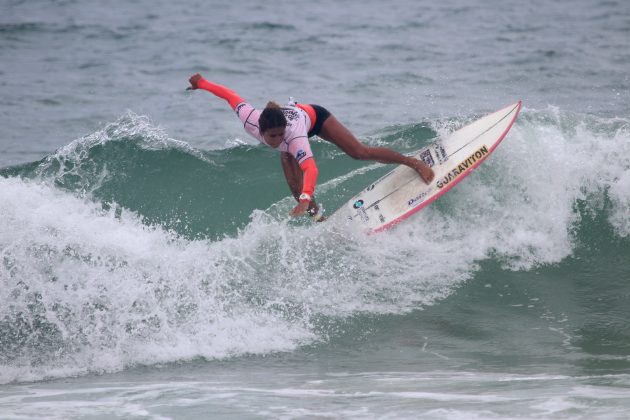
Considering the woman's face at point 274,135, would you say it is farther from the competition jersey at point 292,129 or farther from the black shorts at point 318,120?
the black shorts at point 318,120

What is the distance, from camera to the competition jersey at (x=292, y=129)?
723 centimetres

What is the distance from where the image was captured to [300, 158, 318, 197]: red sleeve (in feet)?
22.6

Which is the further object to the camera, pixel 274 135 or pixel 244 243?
pixel 244 243

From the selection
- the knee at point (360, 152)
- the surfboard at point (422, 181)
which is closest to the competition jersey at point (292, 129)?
the knee at point (360, 152)

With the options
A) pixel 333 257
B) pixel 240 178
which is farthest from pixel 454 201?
pixel 240 178

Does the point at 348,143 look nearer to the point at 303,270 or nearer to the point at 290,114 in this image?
the point at 290,114

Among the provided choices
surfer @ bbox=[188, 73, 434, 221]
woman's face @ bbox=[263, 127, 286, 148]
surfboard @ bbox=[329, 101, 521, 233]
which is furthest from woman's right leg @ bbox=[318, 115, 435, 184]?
woman's face @ bbox=[263, 127, 286, 148]

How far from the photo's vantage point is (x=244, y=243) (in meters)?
8.29

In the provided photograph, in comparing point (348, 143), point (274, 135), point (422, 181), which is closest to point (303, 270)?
point (348, 143)

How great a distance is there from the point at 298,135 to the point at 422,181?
69.1 inches

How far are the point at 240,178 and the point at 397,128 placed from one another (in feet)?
8.60

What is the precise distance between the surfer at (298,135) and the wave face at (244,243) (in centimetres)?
67

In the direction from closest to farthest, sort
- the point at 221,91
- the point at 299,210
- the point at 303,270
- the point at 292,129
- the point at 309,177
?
the point at 299,210, the point at 309,177, the point at 292,129, the point at 221,91, the point at 303,270

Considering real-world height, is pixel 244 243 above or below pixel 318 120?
below
